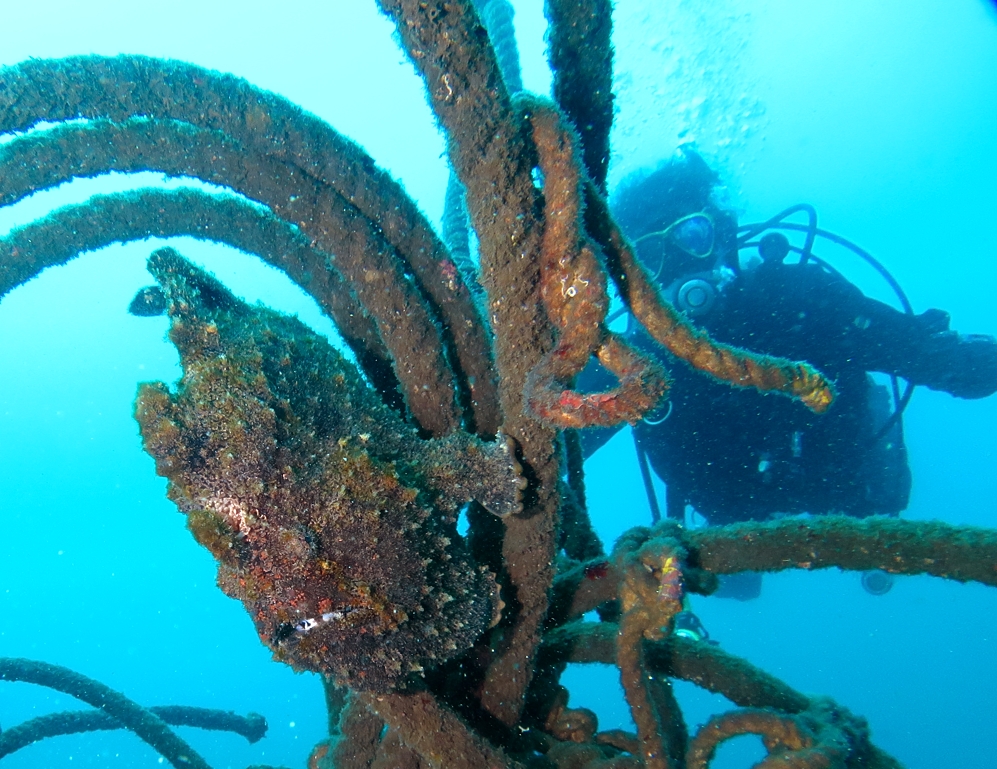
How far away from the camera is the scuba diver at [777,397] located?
638cm

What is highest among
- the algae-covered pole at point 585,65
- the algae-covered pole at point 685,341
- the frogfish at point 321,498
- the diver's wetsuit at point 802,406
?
the diver's wetsuit at point 802,406

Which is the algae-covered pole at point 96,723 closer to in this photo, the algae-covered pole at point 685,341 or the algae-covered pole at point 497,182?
the algae-covered pole at point 497,182

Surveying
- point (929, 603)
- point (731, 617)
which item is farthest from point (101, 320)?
point (929, 603)

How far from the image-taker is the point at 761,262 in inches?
283

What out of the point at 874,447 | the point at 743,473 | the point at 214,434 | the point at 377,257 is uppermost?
the point at 874,447

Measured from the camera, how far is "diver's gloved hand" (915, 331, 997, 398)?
237 inches

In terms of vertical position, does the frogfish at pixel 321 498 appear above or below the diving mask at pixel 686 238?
below

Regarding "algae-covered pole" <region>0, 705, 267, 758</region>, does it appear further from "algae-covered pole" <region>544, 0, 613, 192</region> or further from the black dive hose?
the black dive hose

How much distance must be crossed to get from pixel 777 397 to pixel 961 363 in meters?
2.02

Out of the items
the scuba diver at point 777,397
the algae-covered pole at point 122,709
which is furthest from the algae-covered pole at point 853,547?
the algae-covered pole at point 122,709

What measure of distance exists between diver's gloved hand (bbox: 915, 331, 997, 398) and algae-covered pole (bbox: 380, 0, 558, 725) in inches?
256

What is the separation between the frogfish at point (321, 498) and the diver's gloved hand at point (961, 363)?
6.68 meters

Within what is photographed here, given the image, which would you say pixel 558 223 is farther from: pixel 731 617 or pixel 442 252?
pixel 731 617

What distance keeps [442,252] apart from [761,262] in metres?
6.24
